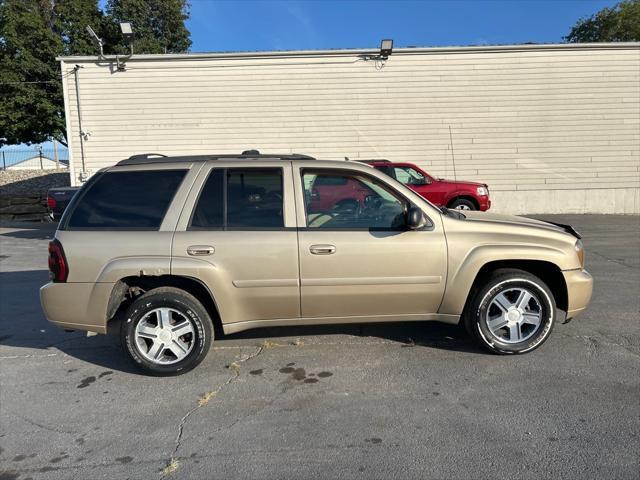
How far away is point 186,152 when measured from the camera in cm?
1491

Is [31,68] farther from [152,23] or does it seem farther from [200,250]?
[200,250]

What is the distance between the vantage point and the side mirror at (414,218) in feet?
12.1

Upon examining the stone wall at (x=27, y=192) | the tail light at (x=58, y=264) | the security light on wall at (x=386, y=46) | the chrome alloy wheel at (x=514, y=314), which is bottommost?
the chrome alloy wheel at (x=514, y=314)

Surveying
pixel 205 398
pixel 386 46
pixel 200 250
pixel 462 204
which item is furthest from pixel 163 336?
pixel 386 46

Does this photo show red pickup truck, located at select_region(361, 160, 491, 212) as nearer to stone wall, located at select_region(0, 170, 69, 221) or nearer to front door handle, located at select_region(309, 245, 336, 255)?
front door handle, located at select_region(309, 245, 336, 255)

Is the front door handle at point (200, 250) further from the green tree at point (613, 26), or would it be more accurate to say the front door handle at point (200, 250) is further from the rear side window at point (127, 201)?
the green tree at point (613, 26)

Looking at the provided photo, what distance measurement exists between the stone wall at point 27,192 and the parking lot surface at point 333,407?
1363 centimetres

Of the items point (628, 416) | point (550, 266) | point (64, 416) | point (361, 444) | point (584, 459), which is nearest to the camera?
point (584, 459)

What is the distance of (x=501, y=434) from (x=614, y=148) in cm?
1516

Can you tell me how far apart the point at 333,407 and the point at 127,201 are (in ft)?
7.73

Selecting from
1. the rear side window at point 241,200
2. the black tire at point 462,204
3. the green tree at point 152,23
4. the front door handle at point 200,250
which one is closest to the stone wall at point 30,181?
the green tree at point 152,23

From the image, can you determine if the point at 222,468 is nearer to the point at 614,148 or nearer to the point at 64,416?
the point at 64,416

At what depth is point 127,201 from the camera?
12.4ft

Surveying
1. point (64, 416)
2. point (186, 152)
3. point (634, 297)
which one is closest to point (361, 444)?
point (64, 416)
